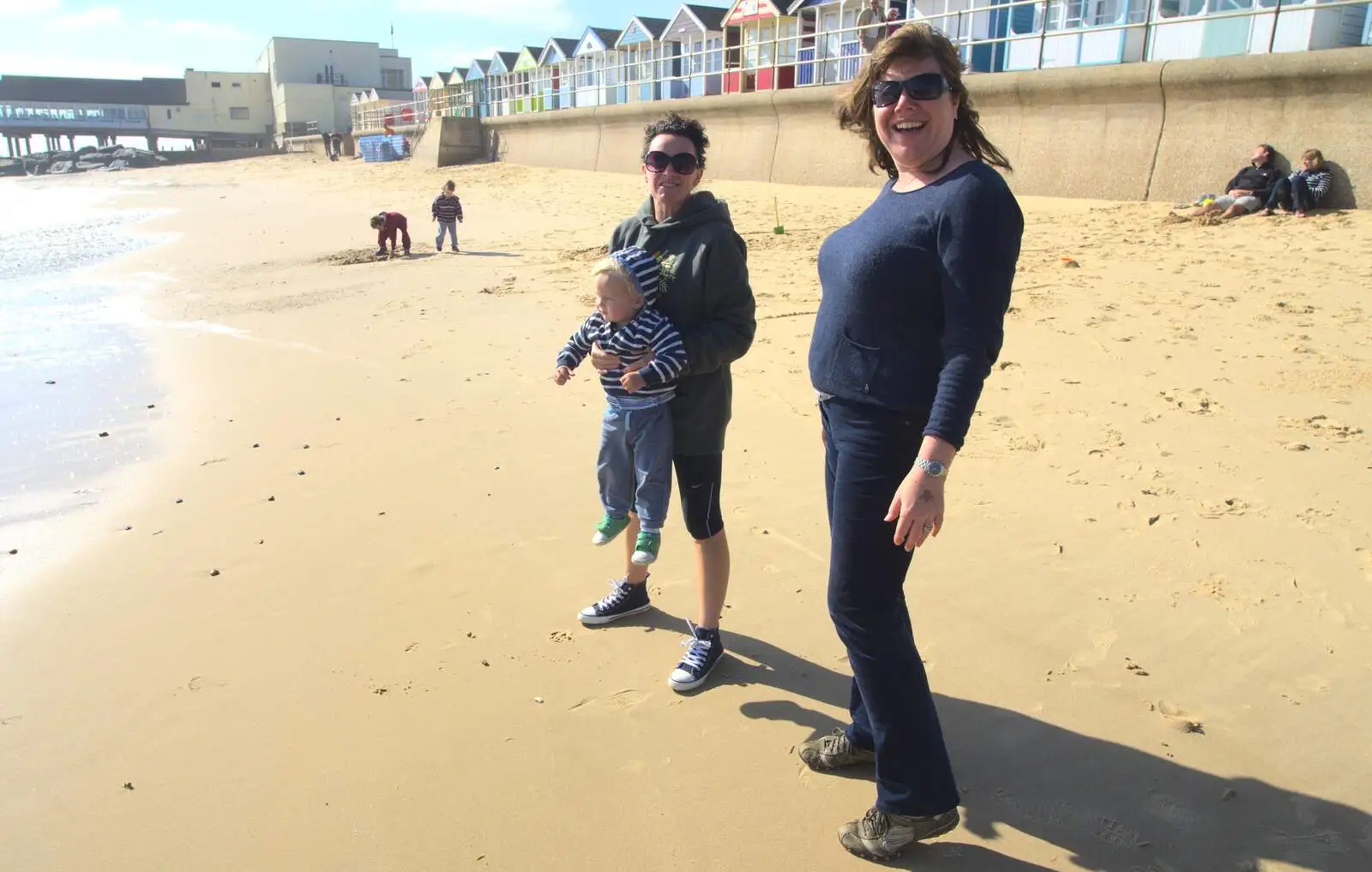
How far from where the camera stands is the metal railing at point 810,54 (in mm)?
14430

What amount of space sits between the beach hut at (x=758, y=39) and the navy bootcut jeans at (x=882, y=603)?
25116mm

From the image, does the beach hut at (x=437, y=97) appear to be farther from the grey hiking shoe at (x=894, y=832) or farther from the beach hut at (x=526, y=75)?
the grey hiking shoe at (x=894, y=832)

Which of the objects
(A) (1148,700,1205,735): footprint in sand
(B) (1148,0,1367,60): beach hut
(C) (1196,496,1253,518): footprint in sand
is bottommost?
(A) (1148,700,1205,735): footprint in sand

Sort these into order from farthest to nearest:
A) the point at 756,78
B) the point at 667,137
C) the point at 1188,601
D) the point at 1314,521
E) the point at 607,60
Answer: the point at 607,60 < the point at 756,78 < the point at 1314,521 < the point at 1188,601 < the point at 667,137

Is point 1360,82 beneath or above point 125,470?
above

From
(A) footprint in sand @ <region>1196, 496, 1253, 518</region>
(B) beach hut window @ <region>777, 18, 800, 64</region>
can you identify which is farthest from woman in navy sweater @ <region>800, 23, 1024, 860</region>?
(B) beach hut window @ <region>777, 18, 800, 64</region>

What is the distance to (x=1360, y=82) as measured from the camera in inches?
434

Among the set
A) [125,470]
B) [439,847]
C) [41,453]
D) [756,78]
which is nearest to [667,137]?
[439,847]

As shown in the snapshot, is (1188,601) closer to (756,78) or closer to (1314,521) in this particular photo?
(1314,521)

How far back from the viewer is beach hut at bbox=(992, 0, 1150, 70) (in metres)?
15.6

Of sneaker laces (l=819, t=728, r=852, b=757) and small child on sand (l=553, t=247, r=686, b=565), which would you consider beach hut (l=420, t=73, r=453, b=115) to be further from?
sneaker laces (l=819, t=728, r=852, b=757)

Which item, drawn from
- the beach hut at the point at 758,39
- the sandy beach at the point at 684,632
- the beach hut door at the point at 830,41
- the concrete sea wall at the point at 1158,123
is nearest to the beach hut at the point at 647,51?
the beach hut at the point at 758,39

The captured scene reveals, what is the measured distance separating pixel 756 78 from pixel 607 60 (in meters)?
13.4

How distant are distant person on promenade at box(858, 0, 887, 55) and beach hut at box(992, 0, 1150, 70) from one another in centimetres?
275
